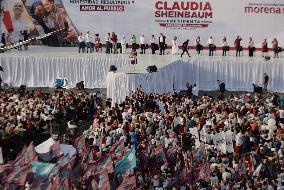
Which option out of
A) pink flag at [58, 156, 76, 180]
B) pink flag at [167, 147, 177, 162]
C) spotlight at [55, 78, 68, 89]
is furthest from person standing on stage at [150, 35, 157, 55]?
pink flag at [58, 156, 76, 180]

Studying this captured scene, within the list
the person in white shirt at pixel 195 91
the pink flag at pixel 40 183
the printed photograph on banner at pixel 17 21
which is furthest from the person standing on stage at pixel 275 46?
the pink flag at pixel 40 183

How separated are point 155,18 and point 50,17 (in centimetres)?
673

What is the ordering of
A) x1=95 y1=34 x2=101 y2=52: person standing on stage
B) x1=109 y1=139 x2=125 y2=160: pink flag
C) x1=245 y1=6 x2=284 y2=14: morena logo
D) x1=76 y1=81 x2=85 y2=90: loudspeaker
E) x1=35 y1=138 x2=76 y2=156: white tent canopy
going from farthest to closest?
x1=245 y1=6 x2=284 y2=14: morena logo, x1=95 y1=34 x2=101 y2=52: person standing on stage, x1=76 y1=81 x2=85 y2=90: loudspeaker, x1=35 y1=138 x2=76 y2=156: white tent canopy, x1=109 y1=139 x2=125 y2=160: pink flag

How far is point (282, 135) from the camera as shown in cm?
2450

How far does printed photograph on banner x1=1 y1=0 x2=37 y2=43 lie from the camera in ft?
139

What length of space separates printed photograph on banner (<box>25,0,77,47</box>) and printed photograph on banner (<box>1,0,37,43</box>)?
11.9 inches

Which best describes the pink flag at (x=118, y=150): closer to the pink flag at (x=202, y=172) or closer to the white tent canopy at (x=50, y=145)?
the white tent canopy at (x=50, y=145)

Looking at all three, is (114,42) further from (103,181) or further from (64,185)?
(64,185)

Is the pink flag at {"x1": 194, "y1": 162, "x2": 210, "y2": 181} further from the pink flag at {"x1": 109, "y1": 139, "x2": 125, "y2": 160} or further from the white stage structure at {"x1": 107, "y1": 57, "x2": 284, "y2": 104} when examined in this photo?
the white stage structure at {"x1": 107, "y1": 57, "x2": 284, "y2": 104}

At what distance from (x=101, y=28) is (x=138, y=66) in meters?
8.54

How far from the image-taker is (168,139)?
23.8m

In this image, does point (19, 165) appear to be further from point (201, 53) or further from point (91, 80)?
point (201, 53)

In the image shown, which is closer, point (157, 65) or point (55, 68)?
point (157, 65)

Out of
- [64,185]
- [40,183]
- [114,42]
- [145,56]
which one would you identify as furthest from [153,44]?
[64,185]
